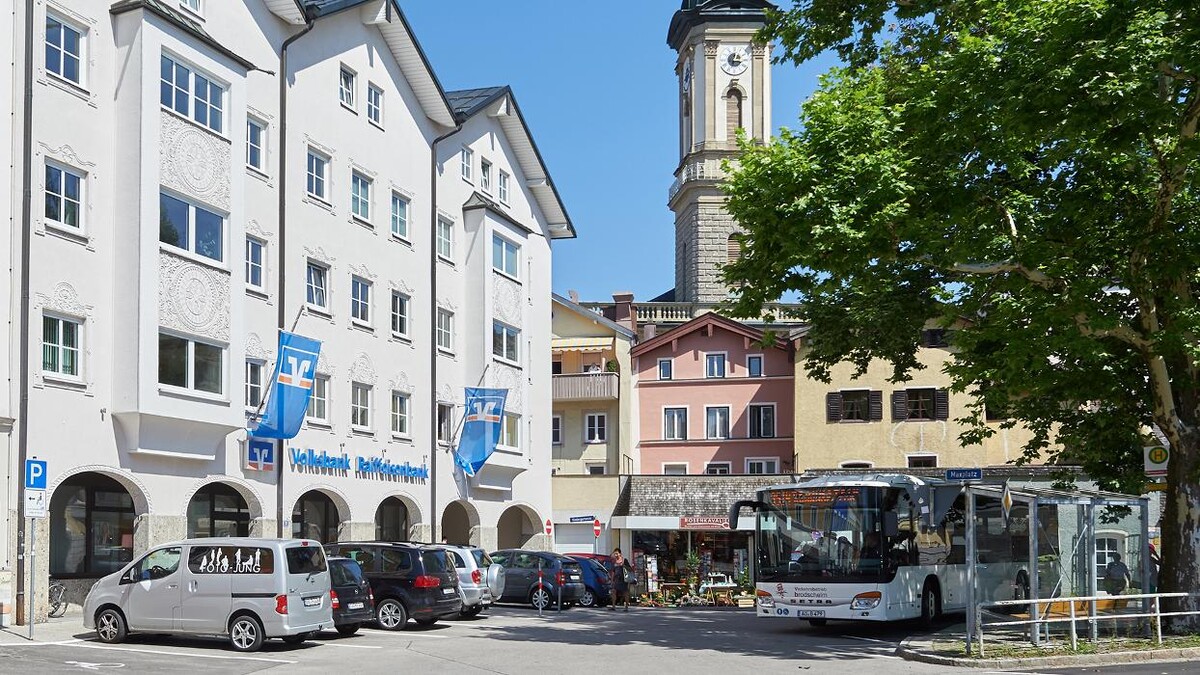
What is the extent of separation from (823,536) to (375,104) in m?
20.9

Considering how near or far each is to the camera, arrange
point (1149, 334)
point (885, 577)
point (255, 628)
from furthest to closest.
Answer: point (885, 577) < point (1149, 334) < point (255, 628)

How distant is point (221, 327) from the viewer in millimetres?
32125

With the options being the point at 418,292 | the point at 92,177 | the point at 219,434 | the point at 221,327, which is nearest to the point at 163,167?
the point at 92,177

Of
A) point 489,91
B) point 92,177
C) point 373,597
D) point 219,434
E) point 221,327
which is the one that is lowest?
point 373,597

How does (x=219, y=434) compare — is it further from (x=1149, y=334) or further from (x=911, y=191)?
(x=1149, y=334)

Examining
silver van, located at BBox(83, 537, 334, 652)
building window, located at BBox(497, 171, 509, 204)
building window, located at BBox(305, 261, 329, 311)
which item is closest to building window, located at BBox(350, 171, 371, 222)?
building window, located at BBox(305, 261, 329, 311)

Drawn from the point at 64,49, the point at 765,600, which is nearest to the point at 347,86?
the point at 64,49

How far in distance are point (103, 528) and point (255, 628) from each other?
982 cm

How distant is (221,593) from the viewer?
2298 cm

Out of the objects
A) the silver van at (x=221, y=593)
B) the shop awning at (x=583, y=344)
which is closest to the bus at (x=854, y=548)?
the silver van at (x=221, y=593)

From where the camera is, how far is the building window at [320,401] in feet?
123

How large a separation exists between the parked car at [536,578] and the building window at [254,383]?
7.97 meters

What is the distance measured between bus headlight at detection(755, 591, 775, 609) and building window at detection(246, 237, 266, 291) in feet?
47.1

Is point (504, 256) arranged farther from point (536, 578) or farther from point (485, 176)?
point (536, 578)
